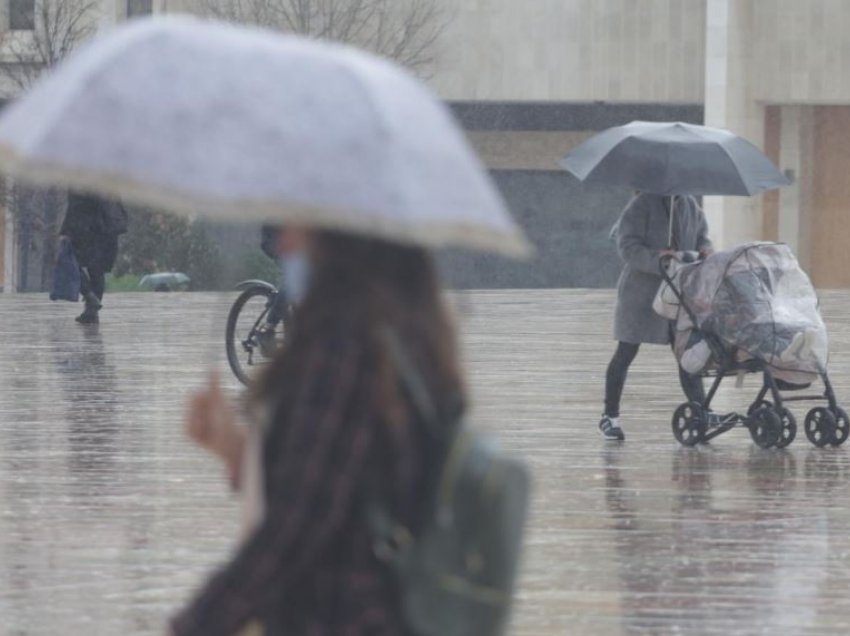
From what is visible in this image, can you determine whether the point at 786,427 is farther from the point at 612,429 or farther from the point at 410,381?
the point at 410,381

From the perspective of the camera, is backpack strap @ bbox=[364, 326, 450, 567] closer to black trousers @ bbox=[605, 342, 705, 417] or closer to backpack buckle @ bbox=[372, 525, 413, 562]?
backpack buckle @ bbox=[372, 525, 413, 562]

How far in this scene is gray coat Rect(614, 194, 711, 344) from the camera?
470 inches

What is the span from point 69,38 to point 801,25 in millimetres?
14314

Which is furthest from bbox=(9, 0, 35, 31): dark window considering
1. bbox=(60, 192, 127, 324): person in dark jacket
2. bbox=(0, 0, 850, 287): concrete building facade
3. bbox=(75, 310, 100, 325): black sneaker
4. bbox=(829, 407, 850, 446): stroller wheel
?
bbox=(829, 407, 850, 446): stroller wheel

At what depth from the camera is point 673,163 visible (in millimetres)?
11852

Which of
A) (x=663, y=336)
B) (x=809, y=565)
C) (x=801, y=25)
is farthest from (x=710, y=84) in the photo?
(x=809, y=565)

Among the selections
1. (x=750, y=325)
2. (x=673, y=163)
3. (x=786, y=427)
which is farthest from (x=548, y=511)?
(x=673, y=163)

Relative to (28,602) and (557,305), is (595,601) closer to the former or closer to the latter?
(28,602)

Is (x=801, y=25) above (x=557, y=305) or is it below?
above

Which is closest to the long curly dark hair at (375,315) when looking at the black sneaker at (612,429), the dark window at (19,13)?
the black sneaker at (612,429)

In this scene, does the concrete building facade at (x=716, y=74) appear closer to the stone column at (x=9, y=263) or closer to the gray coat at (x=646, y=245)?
the stone column at (x=9, y=263)

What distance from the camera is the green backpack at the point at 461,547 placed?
2896mm

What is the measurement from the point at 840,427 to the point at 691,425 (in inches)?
31.1

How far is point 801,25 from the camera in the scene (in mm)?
45281
